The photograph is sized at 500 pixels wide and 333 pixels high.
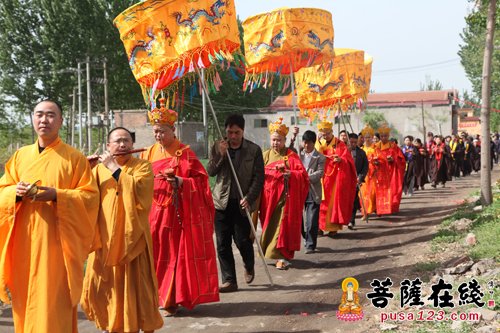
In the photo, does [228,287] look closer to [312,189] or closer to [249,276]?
[249,276]

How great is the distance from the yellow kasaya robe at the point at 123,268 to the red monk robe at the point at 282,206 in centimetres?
308

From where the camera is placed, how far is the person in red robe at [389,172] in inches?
531

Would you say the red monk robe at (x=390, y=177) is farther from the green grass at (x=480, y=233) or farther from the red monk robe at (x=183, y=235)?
the red monk robe at (x=183, y=235)

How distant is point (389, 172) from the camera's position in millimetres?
13883

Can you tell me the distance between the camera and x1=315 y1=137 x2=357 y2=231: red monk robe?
10.7 meters

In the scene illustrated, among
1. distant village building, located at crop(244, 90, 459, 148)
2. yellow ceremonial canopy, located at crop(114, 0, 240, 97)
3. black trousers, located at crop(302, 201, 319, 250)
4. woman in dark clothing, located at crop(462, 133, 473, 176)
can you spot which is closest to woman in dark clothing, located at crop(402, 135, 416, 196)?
woman in dark clothing, located at crop(462, 133, 473, 176)

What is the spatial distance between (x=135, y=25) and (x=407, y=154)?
13.3 metres

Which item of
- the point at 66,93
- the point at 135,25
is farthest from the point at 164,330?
the point at 66,93

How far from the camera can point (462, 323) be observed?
190 inches

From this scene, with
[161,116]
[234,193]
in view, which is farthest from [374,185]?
[161,116]

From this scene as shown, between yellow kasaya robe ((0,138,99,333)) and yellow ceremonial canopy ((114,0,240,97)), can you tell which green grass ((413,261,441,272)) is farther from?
yellow kasaya robe ((0,138,99,333))

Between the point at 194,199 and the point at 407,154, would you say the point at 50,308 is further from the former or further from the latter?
the point at 407,154

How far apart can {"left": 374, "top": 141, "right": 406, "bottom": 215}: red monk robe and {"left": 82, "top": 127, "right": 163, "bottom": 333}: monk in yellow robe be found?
909 cm

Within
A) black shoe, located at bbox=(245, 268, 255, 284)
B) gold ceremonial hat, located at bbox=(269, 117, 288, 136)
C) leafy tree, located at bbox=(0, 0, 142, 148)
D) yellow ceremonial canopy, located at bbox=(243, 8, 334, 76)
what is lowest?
black shoe, located at bbox=(245, 268, 255, 284)
